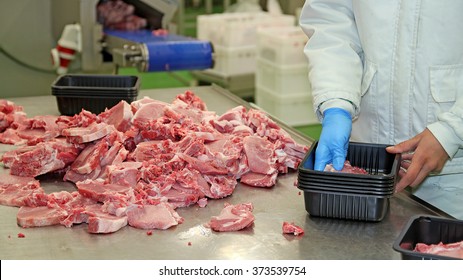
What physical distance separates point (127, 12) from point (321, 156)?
2.43 metres

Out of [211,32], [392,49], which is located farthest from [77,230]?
[211,32]

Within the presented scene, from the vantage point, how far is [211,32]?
18.9 ft

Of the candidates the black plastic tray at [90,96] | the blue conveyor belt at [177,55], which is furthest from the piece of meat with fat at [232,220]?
the blue conveyor belt at [177,55]

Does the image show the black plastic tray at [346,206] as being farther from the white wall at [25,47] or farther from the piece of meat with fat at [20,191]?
the white wall at [25,47]

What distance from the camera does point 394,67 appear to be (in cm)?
223

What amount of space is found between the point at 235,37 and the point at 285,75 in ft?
2.00

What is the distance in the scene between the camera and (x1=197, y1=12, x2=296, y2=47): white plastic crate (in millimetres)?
5574

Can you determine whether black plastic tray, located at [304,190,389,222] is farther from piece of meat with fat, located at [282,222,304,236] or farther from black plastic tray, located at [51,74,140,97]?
black plastic tray, located at [51,74,140,97]

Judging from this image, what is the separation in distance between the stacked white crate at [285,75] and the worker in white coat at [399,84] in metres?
2.81

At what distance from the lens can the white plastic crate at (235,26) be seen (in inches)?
219

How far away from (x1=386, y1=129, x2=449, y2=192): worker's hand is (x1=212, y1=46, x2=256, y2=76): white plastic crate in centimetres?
359

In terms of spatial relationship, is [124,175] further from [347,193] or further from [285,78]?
[285,78]

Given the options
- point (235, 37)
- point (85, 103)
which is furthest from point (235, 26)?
point (85, 103)

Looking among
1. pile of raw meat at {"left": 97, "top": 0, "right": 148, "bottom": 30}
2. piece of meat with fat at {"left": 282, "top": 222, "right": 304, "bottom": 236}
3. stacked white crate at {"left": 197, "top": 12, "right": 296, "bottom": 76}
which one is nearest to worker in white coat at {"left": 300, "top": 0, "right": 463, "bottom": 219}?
piece of meat with fat at {"left": 282, "top": 222, "right": 304, "bottom": 236}
